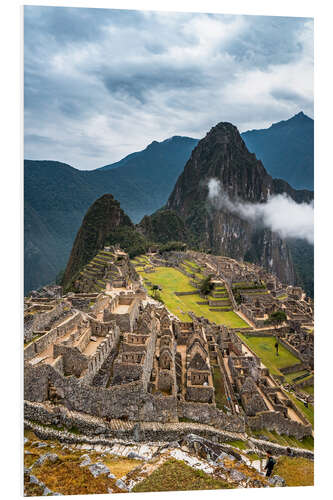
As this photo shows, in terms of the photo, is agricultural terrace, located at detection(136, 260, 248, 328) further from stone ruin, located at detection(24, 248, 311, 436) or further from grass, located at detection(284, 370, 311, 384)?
stone ruin, located at detection(24, 248, 311, 436)

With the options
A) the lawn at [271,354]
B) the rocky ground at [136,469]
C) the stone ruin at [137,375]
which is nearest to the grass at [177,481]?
the rocky ground at [136,469]

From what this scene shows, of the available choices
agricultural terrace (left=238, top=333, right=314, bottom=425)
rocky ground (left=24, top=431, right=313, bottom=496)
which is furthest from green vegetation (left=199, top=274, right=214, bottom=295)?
rocky ground (left=24, top=431, right=313, bottom=496)

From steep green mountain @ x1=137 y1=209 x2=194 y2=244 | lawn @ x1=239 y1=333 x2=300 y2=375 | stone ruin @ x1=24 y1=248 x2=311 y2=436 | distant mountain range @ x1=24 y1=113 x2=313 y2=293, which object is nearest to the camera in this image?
stone ruin @ x1=24 y1=248 x2=311 y2=436

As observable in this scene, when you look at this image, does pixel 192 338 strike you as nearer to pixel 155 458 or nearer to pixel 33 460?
pixel 155 458

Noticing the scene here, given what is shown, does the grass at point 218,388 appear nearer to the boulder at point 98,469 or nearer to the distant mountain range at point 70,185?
the boulder at point 98,469

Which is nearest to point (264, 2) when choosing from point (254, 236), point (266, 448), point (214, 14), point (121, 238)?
point (214, 14)

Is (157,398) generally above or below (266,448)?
above

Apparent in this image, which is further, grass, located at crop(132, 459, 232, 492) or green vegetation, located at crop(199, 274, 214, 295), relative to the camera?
green vegetation, located at crop(199, 274, 214, 295)
